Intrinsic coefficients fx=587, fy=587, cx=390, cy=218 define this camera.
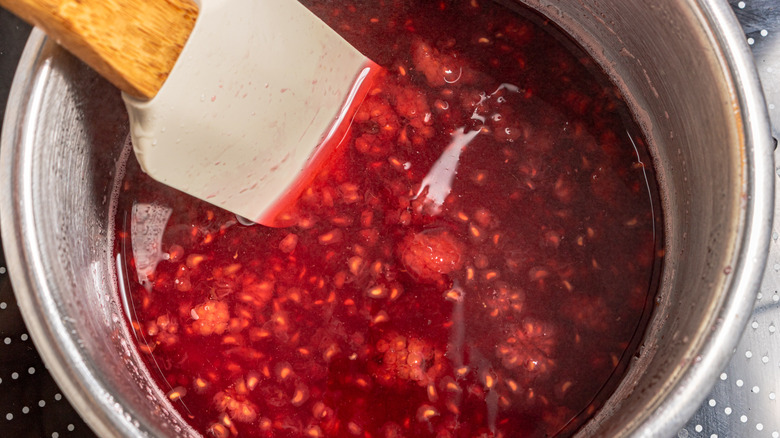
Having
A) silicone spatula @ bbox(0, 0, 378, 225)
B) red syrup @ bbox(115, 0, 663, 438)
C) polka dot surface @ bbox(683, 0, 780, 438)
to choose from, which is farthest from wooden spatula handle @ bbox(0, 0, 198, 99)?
polka dot surface @ bbox(683, 0, 780, 438)

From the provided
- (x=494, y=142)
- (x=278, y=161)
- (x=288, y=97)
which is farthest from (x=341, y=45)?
(x=494, y=142)

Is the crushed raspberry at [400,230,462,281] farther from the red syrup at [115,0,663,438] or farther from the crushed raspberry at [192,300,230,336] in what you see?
the crushed raspberry at [192,300,230,336]

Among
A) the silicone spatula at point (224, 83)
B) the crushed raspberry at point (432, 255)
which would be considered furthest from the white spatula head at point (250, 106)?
the crushed raspberry at point (432, 255)

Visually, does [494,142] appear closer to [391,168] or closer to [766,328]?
[391,168]

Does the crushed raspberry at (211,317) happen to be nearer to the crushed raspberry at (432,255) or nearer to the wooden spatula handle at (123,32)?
the crushed raspberry at (432,255)

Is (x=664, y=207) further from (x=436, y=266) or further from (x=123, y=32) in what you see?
(x=123, y=32)
